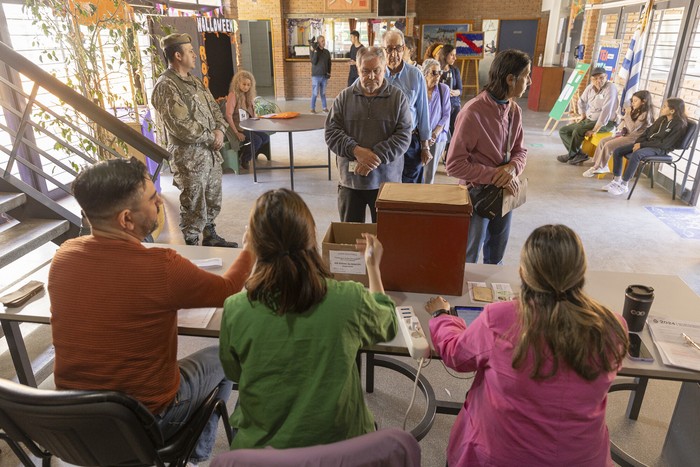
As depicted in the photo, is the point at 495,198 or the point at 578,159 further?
the point at 578,159

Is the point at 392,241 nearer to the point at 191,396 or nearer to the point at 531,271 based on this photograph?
the point at 531,271

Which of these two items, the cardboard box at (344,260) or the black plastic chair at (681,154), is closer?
the cardboard box at (344,260)

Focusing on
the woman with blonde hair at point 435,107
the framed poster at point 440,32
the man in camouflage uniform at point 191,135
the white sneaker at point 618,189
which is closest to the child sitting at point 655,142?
the white sneaker at point 618,189

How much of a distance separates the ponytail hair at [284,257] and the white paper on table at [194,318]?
1.92 feet

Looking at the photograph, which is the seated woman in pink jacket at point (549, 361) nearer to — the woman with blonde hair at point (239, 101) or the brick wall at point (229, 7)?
the woman with blonde hair at point (239, 101)

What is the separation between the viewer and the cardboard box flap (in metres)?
1.68

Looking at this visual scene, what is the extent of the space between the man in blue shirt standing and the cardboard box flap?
1734mm

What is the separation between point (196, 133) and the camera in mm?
3473

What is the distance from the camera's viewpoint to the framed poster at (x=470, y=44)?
12.8 meters

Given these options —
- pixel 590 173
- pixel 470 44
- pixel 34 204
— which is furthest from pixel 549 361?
pixel 470 44

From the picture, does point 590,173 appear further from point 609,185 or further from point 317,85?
point 317,85

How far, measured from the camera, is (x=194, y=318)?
173 centimetres

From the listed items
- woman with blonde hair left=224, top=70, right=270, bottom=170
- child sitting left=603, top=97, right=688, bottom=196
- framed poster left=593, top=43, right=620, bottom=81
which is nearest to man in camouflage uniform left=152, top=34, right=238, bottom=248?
woman with blonde hair left=224, top=70, right=270, bottom=170

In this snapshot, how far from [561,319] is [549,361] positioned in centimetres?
10
